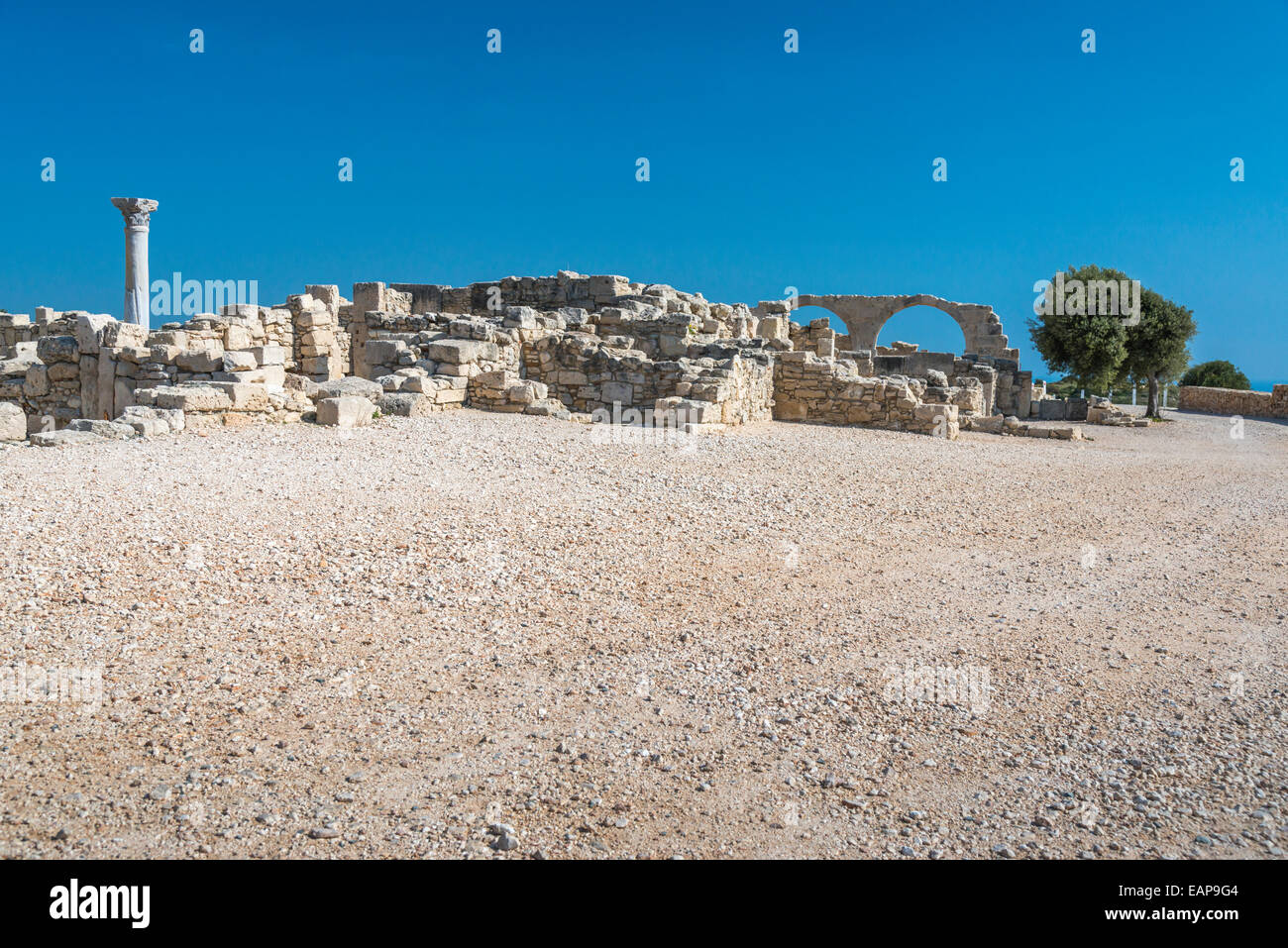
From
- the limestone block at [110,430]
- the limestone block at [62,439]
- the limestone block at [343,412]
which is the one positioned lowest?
the limestone block at [62,439]

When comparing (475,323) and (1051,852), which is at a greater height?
(475,323)

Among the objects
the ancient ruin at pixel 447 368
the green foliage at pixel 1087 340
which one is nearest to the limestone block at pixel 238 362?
the ancient ruin at pixel 447 368

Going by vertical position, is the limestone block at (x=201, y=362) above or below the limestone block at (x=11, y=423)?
above

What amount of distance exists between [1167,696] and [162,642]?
14.5 feet

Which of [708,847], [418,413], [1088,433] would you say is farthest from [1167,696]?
[1088,433]

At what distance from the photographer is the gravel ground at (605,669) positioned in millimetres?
2922

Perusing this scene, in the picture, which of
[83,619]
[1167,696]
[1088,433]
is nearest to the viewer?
[1167,696]

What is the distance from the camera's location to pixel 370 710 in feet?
11.9

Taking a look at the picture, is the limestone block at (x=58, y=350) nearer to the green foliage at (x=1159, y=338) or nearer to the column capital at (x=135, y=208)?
the column capital at (x=135, y=208)

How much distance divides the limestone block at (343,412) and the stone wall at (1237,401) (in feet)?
77.1

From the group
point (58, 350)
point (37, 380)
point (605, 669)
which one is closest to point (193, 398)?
point (58, 350)

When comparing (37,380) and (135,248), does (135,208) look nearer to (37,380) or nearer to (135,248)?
(135,248)
